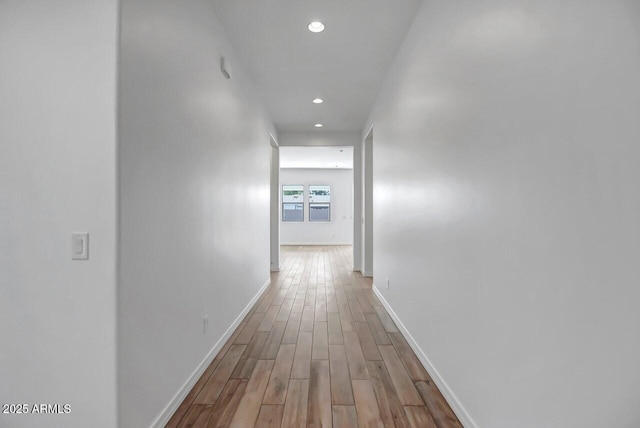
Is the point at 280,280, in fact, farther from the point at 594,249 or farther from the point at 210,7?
the point at 594,249

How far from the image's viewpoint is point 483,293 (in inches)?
57.1

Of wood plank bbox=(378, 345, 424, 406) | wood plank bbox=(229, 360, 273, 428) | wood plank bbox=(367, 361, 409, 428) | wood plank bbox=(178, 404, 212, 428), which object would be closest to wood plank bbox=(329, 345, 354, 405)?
wood plank bbox=(367, 361, 409, 428)

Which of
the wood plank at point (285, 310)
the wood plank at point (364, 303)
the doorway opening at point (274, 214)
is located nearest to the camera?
the wood plank at point (285, 310)

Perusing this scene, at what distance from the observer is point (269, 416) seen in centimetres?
171

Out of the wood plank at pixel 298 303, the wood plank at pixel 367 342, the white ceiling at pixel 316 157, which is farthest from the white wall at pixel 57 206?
the white ceiling at pixel 316 157

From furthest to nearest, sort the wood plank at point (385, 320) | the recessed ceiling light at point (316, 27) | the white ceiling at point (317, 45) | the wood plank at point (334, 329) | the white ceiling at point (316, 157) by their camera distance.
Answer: the white ceiling at point (316, 157)
the wood plank at point (385, 320)
the wood plank at point (334, 329)
the recessed ceiling light at point (316, 27)
the white ceiling at point (317, 45)

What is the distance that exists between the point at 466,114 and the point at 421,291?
4.38 ft

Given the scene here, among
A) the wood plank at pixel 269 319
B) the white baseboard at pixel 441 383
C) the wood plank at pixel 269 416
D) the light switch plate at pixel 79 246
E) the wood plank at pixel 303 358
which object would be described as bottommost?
the wood plank at pixel 303 358

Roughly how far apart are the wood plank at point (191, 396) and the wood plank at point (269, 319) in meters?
0.73

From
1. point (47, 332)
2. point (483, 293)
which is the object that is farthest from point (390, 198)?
point (47, 332)

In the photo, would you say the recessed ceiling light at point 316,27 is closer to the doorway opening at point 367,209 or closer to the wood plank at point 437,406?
the wood plank at point 437,406

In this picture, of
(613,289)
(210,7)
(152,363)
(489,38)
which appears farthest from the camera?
(210,7)

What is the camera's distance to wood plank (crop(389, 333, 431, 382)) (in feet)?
7.01

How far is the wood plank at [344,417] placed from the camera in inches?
64.5
